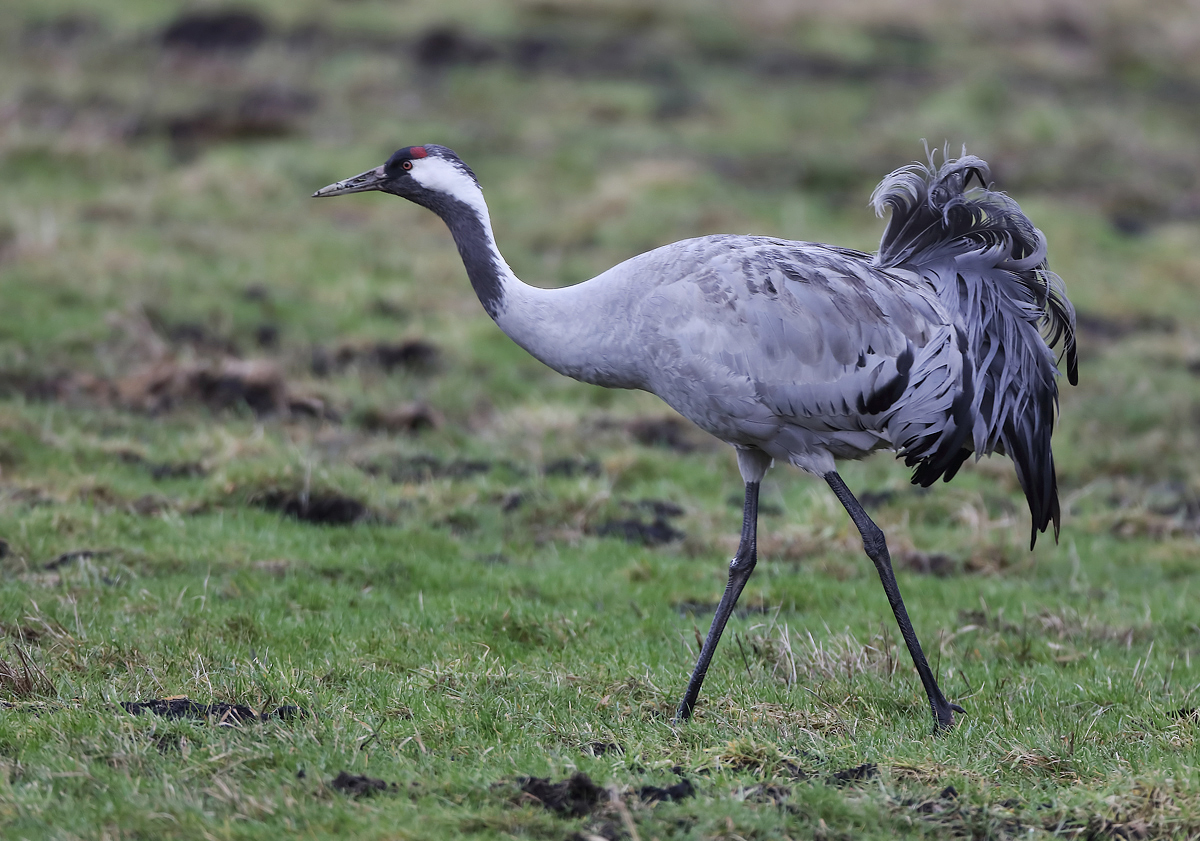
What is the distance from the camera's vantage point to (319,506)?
769 centimetres

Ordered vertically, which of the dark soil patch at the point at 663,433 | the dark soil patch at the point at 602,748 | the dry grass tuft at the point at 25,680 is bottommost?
the dry grass tuft at the point at 25,680

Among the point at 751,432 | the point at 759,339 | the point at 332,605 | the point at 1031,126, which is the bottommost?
the point at 332,605

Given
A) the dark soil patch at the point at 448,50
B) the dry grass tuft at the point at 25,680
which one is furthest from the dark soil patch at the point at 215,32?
the dry grass tuft at the point at 25,680

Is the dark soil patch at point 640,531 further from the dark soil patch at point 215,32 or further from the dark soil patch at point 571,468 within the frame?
the dark soil patch at point 215,32

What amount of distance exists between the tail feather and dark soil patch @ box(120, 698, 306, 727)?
9.25ft

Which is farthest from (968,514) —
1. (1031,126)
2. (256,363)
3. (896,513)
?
(1031,126)

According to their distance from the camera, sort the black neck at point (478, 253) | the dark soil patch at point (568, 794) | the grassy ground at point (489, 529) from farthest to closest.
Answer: the black neck at point (478, 253), the grassy ground at point (489, 529), the dark soil patch at point (568, 794)

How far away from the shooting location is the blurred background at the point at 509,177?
980 centimetres

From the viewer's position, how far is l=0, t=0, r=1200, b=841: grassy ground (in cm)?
438

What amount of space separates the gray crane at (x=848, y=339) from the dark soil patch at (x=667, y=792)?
2.91 ft

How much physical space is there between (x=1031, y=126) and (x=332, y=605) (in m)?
16.7

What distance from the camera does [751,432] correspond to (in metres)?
5.57

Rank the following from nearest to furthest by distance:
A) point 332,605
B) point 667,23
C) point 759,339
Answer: point 759,339
point 332,605
point 667,23

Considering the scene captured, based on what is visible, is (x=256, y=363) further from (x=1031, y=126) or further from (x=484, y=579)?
(x=1031, y=126)
